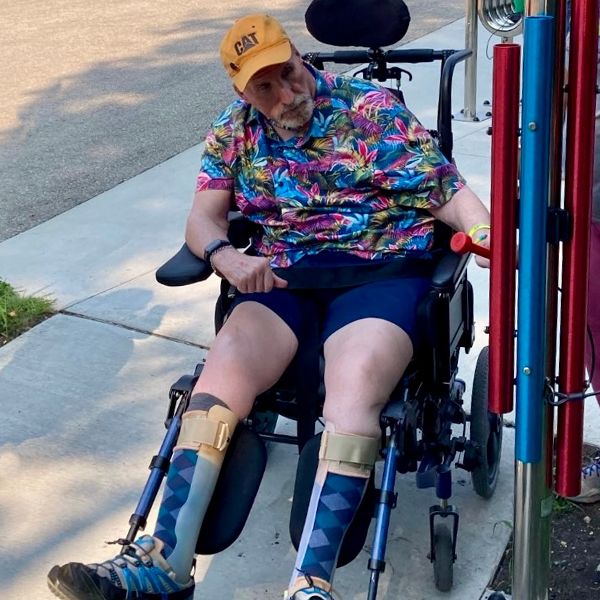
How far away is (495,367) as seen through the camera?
2061 millimetres

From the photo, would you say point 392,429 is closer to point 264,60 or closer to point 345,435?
point 345,435

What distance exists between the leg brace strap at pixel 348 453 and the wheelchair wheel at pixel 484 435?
558 mm

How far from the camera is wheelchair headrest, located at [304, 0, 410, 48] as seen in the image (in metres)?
3.19

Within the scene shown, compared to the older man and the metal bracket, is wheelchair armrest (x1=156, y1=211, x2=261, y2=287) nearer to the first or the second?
the older man

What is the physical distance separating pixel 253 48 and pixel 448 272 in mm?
762

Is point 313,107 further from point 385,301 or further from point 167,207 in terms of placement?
point 167,207

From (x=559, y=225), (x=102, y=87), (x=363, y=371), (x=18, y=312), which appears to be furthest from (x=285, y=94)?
(x=102, y=87)

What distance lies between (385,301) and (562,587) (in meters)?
0.85

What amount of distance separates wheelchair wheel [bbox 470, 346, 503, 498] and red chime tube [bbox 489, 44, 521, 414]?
2.31 feet

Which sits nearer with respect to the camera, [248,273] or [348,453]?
[348,453]

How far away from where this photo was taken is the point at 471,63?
19.0 feet

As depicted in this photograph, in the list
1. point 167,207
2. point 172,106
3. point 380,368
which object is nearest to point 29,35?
point 172,106

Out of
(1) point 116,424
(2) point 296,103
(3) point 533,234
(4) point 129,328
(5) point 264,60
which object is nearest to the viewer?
(3) point 533,234

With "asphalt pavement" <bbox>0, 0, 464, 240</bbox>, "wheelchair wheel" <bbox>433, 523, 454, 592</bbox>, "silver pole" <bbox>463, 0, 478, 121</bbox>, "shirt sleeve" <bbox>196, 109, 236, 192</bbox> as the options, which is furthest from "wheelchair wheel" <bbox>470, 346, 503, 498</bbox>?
"silver pole" <bbox>463, 0, 478, 121</bbox>
